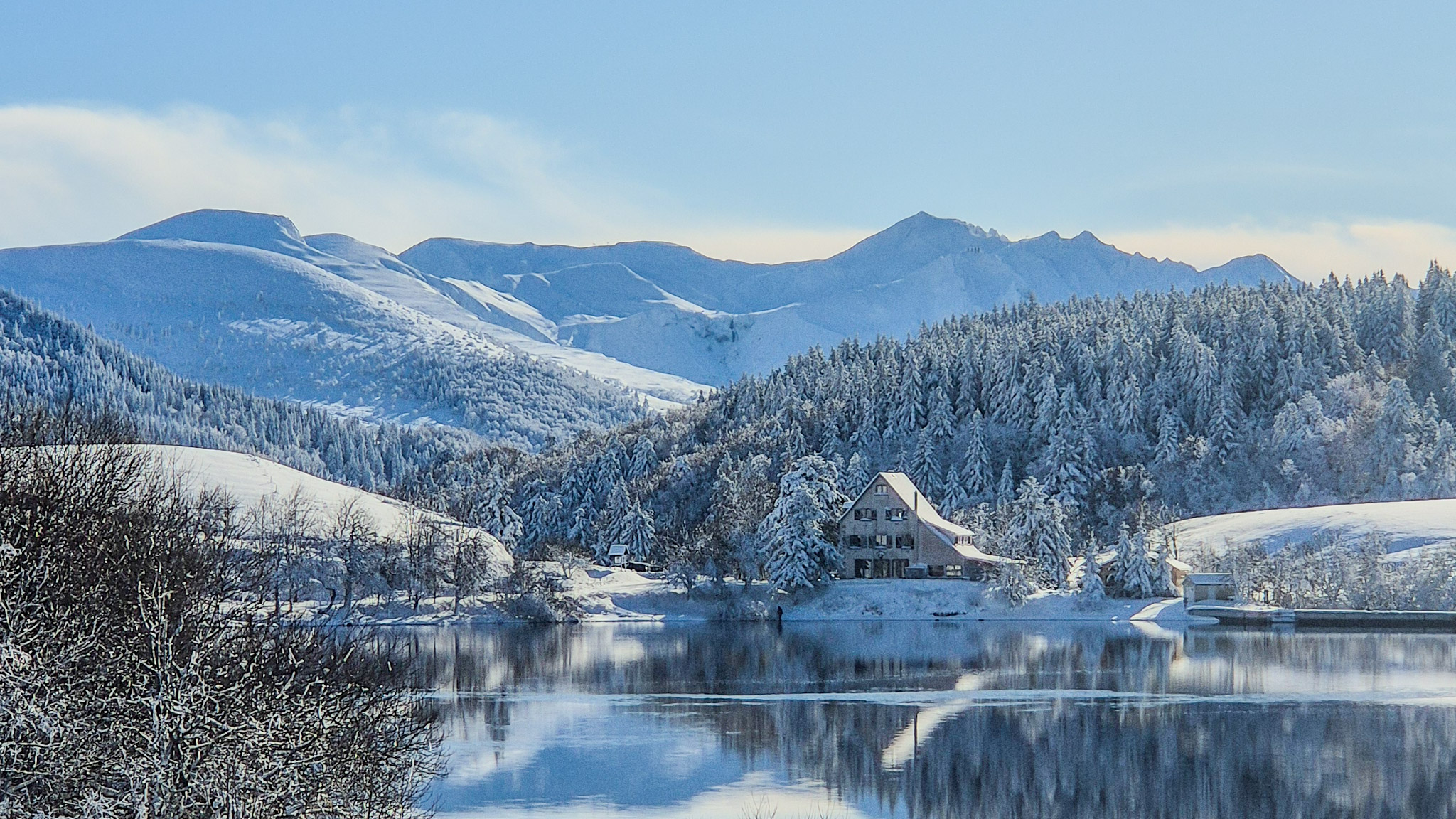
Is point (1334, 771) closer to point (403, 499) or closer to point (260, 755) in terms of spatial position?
point (260, 755)

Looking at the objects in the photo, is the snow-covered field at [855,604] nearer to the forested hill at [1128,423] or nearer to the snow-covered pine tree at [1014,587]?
the snow-covered pine tree at [1014,587]

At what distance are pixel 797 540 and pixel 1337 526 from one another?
1619 inches

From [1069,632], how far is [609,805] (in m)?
58.9

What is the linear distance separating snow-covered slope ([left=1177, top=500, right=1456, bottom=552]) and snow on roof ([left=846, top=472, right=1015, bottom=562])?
1656 centimetres

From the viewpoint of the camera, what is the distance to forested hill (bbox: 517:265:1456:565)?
468 ft

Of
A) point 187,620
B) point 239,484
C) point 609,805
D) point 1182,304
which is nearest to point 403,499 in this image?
point 239,484

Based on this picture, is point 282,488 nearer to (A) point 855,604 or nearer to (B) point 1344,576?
(A) point 855,604

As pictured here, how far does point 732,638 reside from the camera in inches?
3413

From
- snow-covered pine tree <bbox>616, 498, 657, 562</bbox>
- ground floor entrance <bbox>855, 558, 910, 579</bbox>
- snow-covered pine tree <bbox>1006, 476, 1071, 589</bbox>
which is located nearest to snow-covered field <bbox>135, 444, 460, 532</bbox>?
snow-covered pine tree <bbox>616, 498, 657, 562</bbox>

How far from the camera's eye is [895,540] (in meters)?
116

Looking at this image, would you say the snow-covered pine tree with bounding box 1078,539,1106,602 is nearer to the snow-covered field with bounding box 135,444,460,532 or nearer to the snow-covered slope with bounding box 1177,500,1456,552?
the snow-covered slope with bounding box 1177,500,1456,552

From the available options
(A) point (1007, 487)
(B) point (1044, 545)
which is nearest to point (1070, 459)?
(A) point (1007, 487)

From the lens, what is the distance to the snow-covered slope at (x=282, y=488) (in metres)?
116

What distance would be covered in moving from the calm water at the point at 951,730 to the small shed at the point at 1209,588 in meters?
22.8
